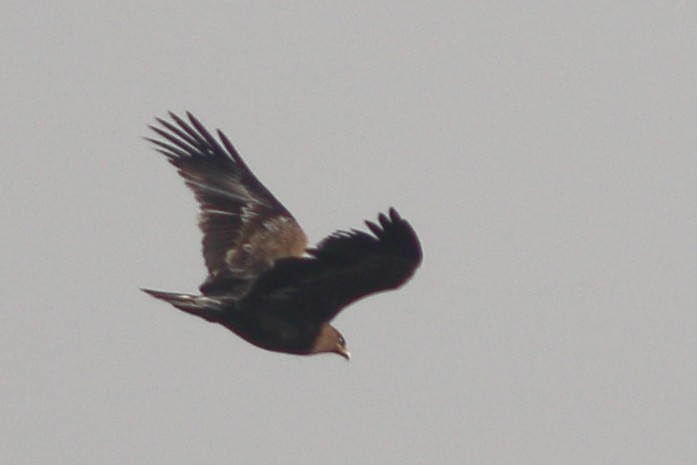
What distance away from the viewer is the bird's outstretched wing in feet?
42.7

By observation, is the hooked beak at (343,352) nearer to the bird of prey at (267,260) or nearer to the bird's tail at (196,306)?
the bird of prey at (267,260)

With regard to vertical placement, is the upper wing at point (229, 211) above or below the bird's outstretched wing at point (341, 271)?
above

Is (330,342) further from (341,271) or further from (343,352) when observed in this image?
(341,271)

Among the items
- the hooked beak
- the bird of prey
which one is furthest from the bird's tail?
the hooked beak

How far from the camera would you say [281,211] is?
15984 mm

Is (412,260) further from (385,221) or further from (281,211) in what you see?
(281,211)

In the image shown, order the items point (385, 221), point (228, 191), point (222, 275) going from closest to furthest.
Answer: point (385, 221) → point (222, 275) → point (228, 191)

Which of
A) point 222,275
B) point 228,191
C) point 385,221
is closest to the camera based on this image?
point 385,221

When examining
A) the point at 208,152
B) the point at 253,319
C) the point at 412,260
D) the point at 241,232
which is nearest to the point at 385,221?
the point at 412,260

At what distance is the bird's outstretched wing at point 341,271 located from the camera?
13000 mm

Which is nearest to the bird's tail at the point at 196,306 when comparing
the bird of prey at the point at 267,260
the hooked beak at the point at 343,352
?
the bird of prey at the point at 267,260

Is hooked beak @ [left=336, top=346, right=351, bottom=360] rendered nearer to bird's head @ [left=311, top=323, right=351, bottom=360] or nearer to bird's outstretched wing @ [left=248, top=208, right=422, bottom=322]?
bird's head @ [left=311, top=323, right=351, bottom=360]

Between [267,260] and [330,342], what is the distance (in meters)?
1.01

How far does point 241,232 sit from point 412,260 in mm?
2965
